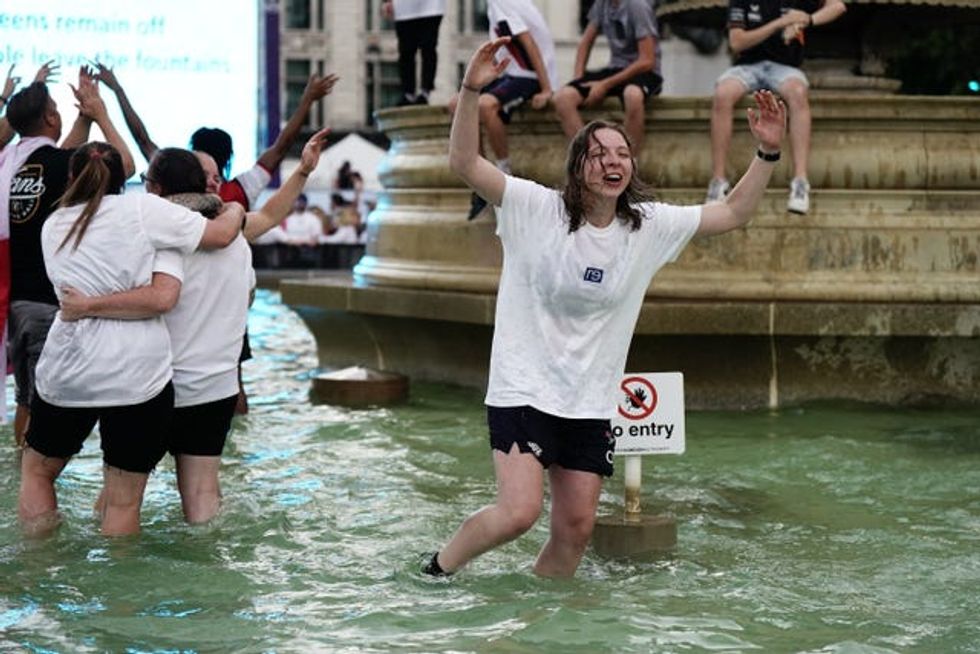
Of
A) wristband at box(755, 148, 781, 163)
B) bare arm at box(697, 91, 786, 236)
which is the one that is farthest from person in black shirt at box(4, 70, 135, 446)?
wristband at box(755, 148, 781, 163)

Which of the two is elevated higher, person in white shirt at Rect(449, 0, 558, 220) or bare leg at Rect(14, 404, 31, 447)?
person in white shirt at Rect(449, 0, 558, 220)

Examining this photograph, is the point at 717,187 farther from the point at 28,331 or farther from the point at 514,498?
the point at 514,498

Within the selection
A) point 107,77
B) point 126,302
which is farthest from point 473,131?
Result: point 107,77

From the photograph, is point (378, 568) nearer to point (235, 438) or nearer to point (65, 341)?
point (65, 341)

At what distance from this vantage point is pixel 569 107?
12820 millimetres

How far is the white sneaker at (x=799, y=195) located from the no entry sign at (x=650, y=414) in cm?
464

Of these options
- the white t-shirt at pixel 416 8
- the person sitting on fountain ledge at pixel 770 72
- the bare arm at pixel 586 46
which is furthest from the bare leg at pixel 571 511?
the white t-shirt at pixel 416 8

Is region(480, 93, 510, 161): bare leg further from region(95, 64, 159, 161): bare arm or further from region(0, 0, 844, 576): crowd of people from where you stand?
region(0, 0, 844, 576): crowd of people

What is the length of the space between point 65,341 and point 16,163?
2154 mm

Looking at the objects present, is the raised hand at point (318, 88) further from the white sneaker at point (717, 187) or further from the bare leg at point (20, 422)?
the white sneaker at point (717, 187)

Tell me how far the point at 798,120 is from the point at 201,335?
5.54 meters

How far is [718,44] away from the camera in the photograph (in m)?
30.0

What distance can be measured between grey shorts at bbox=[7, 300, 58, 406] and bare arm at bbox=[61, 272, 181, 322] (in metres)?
2.03

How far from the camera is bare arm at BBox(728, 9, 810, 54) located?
12531 millimetres
